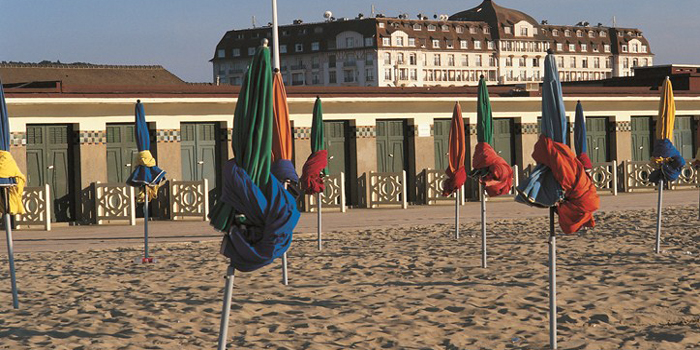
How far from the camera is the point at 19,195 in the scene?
11.8 meters

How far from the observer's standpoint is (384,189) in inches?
1013

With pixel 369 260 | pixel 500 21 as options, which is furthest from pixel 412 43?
pixel 369 260

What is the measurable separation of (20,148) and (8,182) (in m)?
11.3

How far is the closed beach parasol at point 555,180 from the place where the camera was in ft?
30.6

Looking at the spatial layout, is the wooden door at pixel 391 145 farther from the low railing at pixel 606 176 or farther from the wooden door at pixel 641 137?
the wooden door at pixel 641 137

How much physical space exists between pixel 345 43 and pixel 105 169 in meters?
93.8

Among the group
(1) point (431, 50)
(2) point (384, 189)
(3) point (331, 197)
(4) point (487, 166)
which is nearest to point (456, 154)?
(4) point (487, 166)

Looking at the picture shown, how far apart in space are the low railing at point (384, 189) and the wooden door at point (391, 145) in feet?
4.11

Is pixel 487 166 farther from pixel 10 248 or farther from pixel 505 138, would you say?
pixel 505 138

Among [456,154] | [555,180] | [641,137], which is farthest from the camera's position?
[641,137]

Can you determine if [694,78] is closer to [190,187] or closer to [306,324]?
[190,187]

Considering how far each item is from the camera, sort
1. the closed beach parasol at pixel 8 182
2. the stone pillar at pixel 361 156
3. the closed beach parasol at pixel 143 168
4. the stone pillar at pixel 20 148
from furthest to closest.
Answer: the stone pillar at pixel 361 156 → the stone pillar at pixel 20 148 → the closed beach parasol at pixel 143 168 → the closed beach parasol at pixel 8 182

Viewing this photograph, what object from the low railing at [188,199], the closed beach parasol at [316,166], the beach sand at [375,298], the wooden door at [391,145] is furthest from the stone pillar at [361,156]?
the closed beach parasol at [316,166]

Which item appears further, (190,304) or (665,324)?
(190,304)
